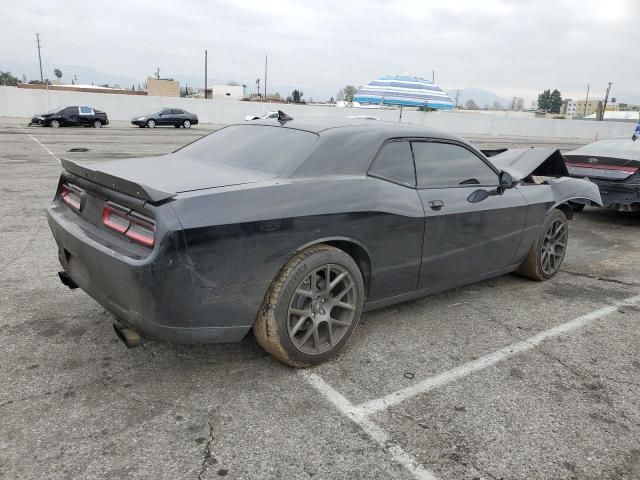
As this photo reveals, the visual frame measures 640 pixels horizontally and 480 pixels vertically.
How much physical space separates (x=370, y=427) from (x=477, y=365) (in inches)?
40.8

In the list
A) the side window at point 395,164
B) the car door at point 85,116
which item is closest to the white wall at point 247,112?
the car door at point 85,116

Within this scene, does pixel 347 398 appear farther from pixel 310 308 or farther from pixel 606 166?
pixel 606 166

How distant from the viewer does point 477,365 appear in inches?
129

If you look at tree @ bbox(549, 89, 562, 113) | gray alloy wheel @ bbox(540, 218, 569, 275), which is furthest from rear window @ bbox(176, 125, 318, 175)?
tree @ bbox(549, 89, 562, 113)

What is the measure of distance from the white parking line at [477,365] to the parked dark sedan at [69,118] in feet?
91.6

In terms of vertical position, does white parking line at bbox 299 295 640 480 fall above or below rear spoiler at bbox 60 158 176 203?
below

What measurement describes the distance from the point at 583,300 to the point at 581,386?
169cm

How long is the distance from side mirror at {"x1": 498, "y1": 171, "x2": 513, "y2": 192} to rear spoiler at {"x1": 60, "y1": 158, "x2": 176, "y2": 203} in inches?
108

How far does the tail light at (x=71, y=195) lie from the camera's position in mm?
3273

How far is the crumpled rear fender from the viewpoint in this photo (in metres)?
4.89

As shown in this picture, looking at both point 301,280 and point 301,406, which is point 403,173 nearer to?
point 301,280

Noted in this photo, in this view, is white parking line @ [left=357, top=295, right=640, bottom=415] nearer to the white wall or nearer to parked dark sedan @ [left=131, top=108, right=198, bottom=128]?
parked dark sedan @ [left=131, top=108, right=198, bottom=128]

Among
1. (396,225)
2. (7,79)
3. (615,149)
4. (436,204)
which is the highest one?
(7,79)

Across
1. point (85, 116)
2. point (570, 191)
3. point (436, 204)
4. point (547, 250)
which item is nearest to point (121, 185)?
point (436, 204)
